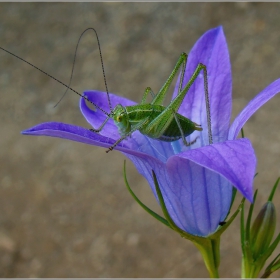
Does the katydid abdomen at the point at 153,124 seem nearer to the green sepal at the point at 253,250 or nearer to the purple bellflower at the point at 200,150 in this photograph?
the purple bellflower at the point at 200,150

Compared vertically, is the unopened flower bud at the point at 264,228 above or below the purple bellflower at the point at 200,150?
below

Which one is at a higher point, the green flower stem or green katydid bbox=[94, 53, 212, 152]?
green katydid bbox=[94, 53, 212, 152]

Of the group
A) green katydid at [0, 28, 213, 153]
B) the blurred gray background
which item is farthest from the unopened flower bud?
the blurred gray background

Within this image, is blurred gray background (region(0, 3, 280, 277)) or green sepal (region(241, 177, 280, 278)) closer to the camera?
green sepal (region(241, 177, 280, 278))

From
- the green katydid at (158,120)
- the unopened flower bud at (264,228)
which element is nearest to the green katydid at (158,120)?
the green katydid at (158,120)

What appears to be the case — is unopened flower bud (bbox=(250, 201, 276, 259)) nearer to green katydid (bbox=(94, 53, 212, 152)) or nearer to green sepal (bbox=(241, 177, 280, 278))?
green sepal (bbox=(241, 177, 280, 278))

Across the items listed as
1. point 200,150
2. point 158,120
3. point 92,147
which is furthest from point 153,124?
point 92,147

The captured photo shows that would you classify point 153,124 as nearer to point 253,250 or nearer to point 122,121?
point 122,121
